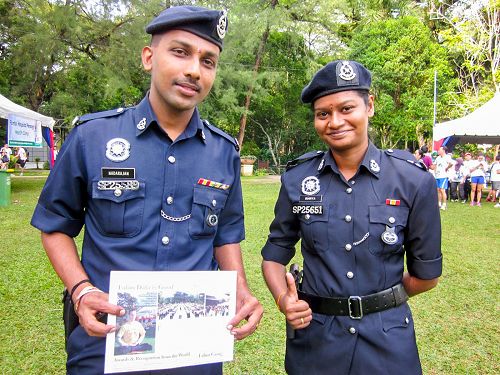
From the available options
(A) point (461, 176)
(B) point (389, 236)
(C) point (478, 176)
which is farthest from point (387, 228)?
(A) point (461, 176)

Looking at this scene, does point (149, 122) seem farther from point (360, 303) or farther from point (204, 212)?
point (360, 303)

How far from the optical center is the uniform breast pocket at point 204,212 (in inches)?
64.9

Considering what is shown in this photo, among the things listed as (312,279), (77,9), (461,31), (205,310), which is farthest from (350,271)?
(461,31)

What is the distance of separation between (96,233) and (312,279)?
90 centimetres

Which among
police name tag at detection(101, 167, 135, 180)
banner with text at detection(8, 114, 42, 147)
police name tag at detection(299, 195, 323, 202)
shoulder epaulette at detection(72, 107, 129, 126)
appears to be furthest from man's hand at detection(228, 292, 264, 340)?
banner with text at detection(8, 114, 42, 147)

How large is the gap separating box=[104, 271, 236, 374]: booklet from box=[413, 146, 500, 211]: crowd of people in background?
10.9 m

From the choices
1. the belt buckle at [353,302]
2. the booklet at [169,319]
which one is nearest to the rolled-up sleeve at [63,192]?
the booklet at [169,319]

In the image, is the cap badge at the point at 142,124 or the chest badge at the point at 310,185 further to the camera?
the chest badge at the point at 310,185

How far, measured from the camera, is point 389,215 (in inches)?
70.9

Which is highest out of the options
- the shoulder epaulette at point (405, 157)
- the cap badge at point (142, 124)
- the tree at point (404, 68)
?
the tree at point (404, 68)

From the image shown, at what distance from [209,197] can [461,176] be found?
14.2 metres

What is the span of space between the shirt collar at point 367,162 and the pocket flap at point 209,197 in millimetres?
490

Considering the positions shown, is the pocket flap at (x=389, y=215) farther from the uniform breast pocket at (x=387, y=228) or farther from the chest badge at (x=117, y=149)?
the chest badge at (x=117, y=149)

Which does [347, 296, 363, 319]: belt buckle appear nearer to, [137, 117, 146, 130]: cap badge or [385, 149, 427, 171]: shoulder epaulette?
[385, 149, 427, 171]: shoulder epaulette
